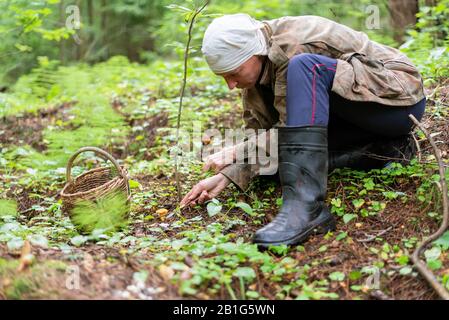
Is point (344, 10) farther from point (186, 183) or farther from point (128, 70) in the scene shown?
point (186, 183)

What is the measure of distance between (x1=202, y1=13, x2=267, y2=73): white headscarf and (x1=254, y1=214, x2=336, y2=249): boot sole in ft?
3.15

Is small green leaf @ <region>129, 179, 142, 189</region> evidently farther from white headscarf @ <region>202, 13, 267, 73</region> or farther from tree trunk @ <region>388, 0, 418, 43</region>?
tree trunk @ <region>388, 0, 418, 43</region>

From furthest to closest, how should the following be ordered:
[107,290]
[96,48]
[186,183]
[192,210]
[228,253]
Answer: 1. [96,48]
2. [186,183]
3. [192,210]
4. [228,253]
5. [107,290]

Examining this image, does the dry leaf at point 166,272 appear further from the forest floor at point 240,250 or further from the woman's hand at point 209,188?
the woman's hand at point 209,188

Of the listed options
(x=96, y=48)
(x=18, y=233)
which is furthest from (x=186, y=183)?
(x=96, y=48)

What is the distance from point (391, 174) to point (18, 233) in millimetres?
2206

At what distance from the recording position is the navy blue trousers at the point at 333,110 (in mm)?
2611

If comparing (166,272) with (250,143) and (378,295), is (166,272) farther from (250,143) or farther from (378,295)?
(250,143)

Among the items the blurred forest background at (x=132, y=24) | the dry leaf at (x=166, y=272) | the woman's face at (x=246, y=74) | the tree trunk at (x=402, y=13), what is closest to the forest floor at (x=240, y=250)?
the dry leaf at (x=166, y=272)

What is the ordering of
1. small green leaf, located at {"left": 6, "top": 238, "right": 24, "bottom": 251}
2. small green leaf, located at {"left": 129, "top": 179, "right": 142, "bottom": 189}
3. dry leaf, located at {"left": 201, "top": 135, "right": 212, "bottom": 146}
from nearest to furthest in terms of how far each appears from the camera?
small green leaf, located at {"left": 6, "top": 238, "right": 24, "bottom": 251}
small green leaf, located at {"left": 129, "top": 179, "right": 142, "bottom": 189}
dry leaf, located at {"left": 201, "top": 135, "right": 212, "bottom": 146}

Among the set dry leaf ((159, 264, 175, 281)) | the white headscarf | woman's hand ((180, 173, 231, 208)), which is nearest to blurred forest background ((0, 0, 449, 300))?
dry leaf ((159, 264, 175, 281))

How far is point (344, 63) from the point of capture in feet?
8.97

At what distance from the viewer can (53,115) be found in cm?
623

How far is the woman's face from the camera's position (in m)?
2.81
